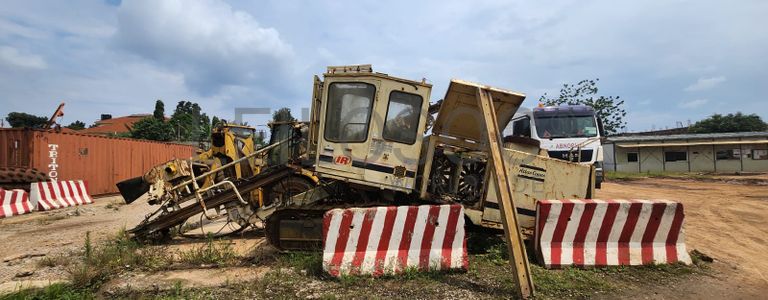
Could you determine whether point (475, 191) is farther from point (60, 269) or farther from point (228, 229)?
point (60, 269)

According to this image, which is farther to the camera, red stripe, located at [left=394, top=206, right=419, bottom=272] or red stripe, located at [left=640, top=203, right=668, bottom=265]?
red stripe, located at [left=640, top=203, right=668, bottom=265]

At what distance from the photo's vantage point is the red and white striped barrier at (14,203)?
1066cm

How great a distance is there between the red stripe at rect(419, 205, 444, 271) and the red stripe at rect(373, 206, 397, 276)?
40cm

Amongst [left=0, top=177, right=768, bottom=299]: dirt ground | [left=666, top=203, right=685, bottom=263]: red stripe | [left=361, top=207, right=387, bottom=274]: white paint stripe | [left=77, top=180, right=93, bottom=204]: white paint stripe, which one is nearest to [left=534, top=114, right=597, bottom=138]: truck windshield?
[left=0, top=177, right=768, bottom=299]: dirt ground

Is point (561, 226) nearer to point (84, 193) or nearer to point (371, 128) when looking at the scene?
point (371, 128)

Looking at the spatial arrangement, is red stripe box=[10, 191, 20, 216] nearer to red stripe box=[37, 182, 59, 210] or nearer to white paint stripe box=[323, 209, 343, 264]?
red stripe box=[37, 182, 59, 210]

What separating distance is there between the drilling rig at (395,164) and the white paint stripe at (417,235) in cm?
75

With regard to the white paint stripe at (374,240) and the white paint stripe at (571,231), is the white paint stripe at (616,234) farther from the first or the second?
the white paint stripe at (374,240)

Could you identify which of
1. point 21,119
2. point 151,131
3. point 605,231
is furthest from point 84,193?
point 21,119

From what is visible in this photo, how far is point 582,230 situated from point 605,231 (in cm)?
30

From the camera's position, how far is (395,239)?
5.12 meters

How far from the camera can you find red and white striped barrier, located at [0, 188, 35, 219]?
10664 millimetres

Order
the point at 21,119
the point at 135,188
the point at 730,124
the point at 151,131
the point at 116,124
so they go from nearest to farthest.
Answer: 1. the point at 135,188
2. the point at 151,131
3. the point at 730,124
4. the point at 21,119
5. the point at 116,124

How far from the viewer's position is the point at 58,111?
56.2 ft
